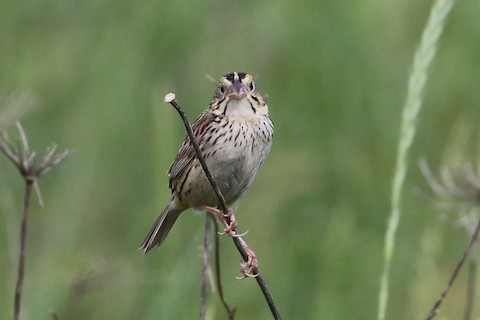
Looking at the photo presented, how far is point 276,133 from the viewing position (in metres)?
7.01

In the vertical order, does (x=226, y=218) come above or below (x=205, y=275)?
above

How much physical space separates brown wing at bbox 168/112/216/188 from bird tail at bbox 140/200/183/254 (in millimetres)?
125

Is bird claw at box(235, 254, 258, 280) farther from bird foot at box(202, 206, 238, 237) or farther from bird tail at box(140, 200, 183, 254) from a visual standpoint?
bird tail at box(140, 200, 183, 254)

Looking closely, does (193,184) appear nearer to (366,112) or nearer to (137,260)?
→ (137,260)

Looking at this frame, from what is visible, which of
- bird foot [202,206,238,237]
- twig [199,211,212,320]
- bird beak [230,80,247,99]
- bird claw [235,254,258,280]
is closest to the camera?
bird claw [235,254,258,280]

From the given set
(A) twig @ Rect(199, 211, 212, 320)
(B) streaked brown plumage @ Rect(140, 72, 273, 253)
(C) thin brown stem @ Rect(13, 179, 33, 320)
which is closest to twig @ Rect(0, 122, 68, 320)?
(C) thin brown stem @ Rect(13, 179, 33, 320)

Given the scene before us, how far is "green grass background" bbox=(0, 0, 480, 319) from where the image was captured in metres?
5.87

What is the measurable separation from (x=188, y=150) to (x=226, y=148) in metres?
0.18

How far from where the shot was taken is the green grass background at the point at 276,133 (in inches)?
231

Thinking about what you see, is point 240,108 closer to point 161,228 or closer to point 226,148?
point 226,148

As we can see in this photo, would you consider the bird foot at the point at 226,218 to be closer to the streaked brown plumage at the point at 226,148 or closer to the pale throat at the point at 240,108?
the streaked brown plumage at the point at 226,148

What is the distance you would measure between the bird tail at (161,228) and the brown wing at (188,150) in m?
0.12

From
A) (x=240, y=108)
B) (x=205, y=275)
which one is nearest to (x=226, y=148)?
(x=240, y=108)

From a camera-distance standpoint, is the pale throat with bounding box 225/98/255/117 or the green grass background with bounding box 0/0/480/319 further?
the green grass background with bounding box 0/0/480/319
